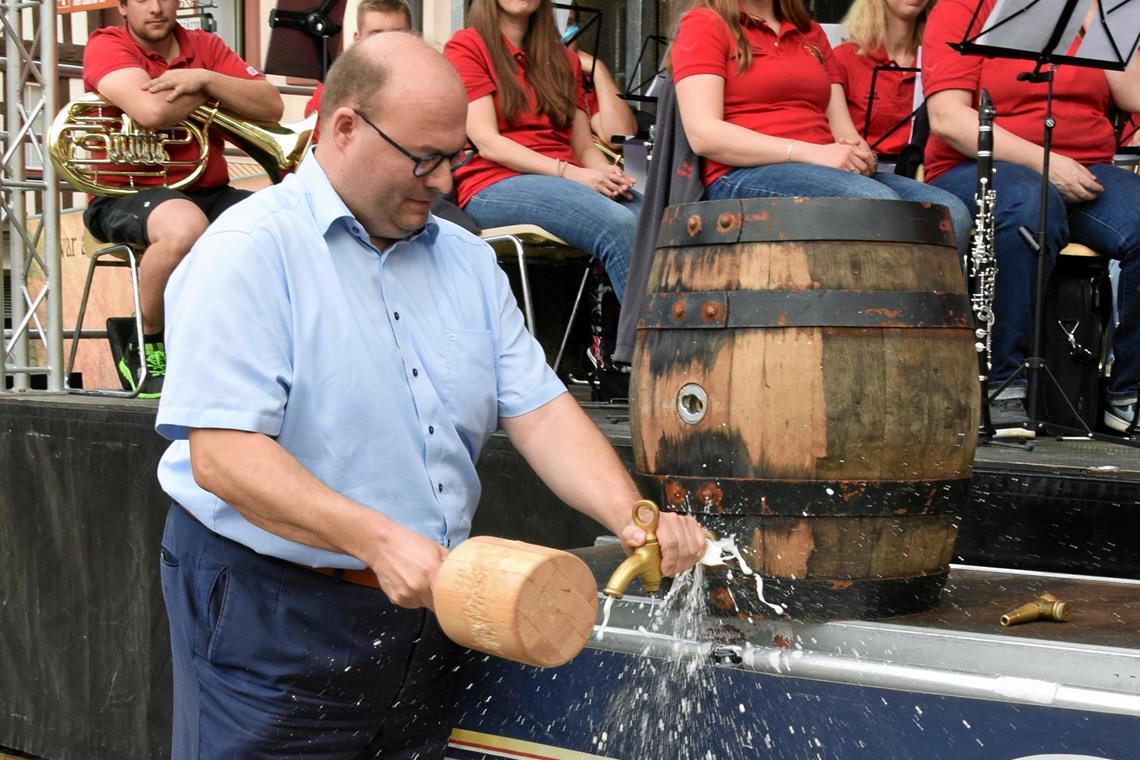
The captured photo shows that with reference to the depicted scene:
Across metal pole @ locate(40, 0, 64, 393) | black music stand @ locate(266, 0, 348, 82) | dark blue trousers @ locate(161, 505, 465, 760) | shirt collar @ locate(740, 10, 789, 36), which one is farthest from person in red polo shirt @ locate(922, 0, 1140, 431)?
metal pole @ locate(40, 0, 64, 393)

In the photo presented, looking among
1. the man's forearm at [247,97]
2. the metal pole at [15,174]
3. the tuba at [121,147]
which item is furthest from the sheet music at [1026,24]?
the metal pole at [15,174]

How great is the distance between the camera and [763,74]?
3.67 metres

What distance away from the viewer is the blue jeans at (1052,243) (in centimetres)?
378

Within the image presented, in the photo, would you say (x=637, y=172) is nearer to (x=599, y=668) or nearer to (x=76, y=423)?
(x=76, y=423)

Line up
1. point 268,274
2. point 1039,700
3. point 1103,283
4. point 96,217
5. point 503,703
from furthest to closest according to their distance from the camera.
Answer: point 96,217
point 1103,283
point 503,703
point 268,274
point 1039,700

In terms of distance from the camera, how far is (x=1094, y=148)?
161 inches

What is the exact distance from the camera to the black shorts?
468 centimetres

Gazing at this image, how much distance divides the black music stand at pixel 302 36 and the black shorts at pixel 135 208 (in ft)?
3.48

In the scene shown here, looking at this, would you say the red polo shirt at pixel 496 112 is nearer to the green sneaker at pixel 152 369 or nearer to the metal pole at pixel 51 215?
the green sneaker at pixel 152 369

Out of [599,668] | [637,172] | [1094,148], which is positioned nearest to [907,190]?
[1094,148]

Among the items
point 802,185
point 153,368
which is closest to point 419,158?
point 802,185

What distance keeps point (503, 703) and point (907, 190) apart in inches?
81.2

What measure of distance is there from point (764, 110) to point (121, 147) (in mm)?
2413

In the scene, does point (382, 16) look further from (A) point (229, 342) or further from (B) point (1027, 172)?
(A) point (229, 342)
